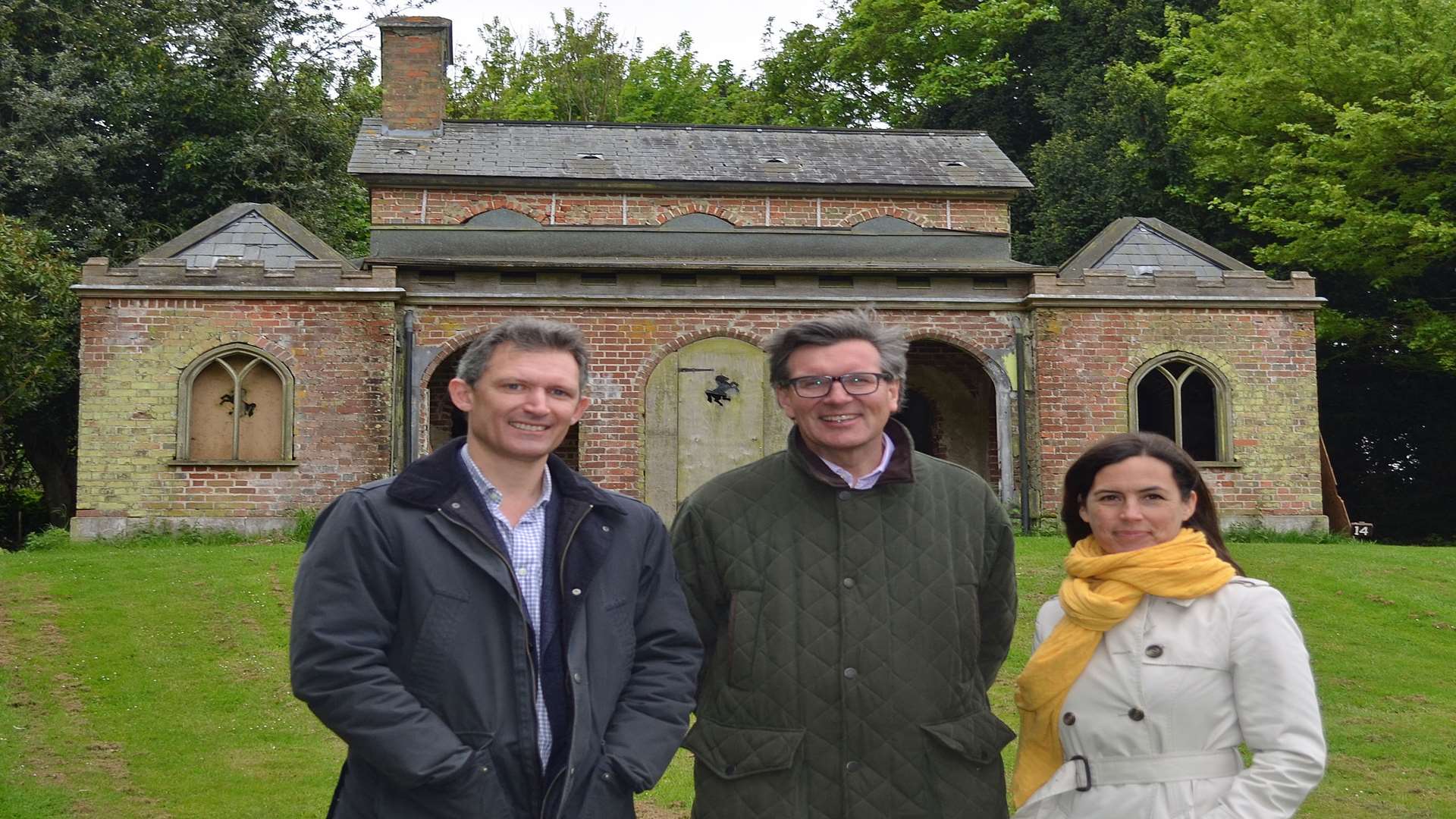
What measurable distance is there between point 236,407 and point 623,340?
454cm

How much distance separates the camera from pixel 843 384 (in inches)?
129

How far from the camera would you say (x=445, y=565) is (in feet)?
9.70

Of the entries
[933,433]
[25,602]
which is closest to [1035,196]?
[933,433]

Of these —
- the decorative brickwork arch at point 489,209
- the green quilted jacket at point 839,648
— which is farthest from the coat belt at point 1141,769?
the decorative brickwork arch at point 489,209

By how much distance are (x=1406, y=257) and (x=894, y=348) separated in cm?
1977

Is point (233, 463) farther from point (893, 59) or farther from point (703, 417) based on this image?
point (893, 59)

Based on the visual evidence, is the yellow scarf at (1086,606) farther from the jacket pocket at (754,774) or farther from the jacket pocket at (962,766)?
the jacket pocket at (754,774)

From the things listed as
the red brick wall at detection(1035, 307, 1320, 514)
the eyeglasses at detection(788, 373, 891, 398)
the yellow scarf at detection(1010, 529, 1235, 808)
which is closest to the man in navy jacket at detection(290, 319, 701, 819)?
the eyeglasses at detection(788, 373, 891, 398)

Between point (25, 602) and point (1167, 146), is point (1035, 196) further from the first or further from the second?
point (25, 602)

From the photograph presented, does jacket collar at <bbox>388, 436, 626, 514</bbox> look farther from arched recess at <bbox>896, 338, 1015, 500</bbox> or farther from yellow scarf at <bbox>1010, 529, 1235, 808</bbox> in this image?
arched recess at <bbox>896, 338, 1015, 500</bbox>

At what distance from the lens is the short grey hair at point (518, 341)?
3182 millimetres

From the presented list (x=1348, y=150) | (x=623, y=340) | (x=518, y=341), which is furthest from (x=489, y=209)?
(x=518, y=341)

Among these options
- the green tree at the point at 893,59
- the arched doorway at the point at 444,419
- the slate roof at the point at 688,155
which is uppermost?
the green tree at the point at 893,59

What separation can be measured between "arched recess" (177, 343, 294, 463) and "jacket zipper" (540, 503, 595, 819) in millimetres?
12722
